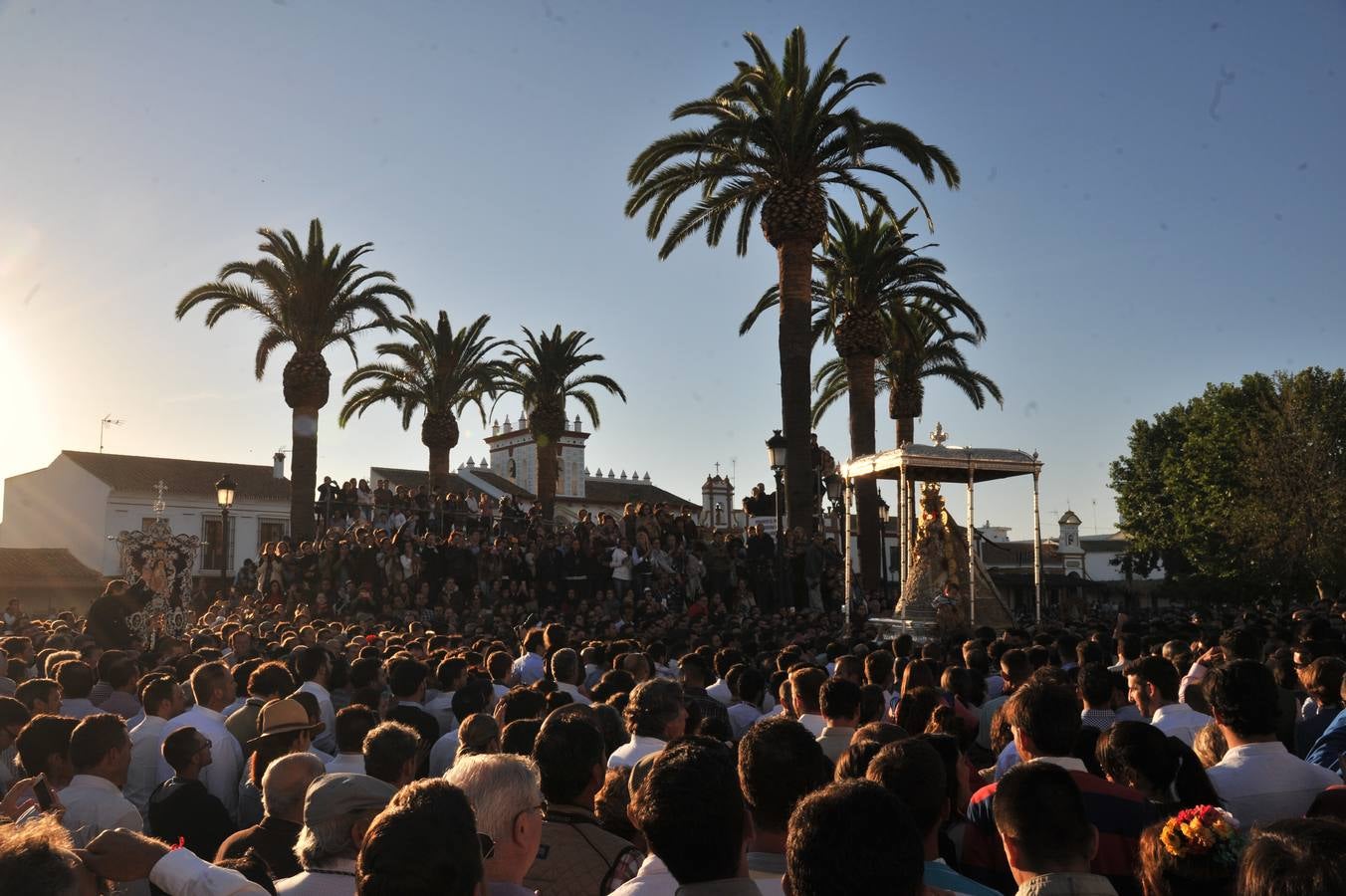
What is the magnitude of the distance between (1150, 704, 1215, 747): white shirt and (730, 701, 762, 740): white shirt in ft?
8.79

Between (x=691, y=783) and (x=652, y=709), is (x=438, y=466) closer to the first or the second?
(x=652, y=709)

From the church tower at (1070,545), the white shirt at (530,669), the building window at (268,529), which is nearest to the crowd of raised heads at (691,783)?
the white shirt at (530,669)

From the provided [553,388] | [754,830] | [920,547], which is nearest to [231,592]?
[553,388]

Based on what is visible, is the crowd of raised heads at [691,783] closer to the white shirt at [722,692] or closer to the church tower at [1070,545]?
the white shirt at [722,692]

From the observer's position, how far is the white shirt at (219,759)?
6523 mm

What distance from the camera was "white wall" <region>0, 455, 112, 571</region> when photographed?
177 ft

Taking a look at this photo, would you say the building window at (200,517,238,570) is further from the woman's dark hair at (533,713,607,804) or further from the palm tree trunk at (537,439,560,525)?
the woman's dark hair at (533,713,607,804)

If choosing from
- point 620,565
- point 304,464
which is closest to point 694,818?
point 620,565

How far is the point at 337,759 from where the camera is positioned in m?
5.62

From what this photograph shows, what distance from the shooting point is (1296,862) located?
7.64 feet

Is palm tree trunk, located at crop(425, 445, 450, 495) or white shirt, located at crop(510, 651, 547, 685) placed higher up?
palm tree trunk, located at crop(425, 445, 450, 495)

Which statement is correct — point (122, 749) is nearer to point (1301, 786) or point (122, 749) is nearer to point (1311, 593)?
point (1301, 786)

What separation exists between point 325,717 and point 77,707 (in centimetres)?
176

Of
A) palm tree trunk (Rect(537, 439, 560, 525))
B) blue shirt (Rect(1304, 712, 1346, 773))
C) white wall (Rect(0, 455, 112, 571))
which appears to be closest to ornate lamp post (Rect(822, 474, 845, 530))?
palm tree trunk (Rect(537, 439, 560, 525))
